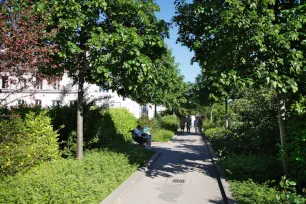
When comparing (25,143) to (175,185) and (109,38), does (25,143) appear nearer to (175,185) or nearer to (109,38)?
(109,38)

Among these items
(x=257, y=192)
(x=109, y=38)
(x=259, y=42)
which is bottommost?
(x=257, y=192)

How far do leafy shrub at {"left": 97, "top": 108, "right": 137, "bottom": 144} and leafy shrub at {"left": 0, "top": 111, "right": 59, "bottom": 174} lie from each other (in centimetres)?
268

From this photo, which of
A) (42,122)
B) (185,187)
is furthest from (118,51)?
(185,187)

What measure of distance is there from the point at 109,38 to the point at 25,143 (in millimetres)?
3118

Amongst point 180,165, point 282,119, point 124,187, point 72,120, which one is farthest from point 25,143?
point 282,119

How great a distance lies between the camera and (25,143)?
6.13 m

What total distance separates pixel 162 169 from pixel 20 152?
4.78 m

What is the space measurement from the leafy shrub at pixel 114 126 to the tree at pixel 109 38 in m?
2.58

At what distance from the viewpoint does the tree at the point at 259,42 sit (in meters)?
5.19

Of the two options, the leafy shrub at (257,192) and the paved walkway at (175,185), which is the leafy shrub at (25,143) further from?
the leafy shrub at (257,192)

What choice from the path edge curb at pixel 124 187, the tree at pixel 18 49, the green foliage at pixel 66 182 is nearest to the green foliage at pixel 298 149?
the path edge curb at pixel 124 187

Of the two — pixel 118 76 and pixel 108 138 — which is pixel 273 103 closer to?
pixel 118 76

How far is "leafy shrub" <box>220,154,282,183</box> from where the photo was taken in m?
6.65

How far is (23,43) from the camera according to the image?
387 cm
